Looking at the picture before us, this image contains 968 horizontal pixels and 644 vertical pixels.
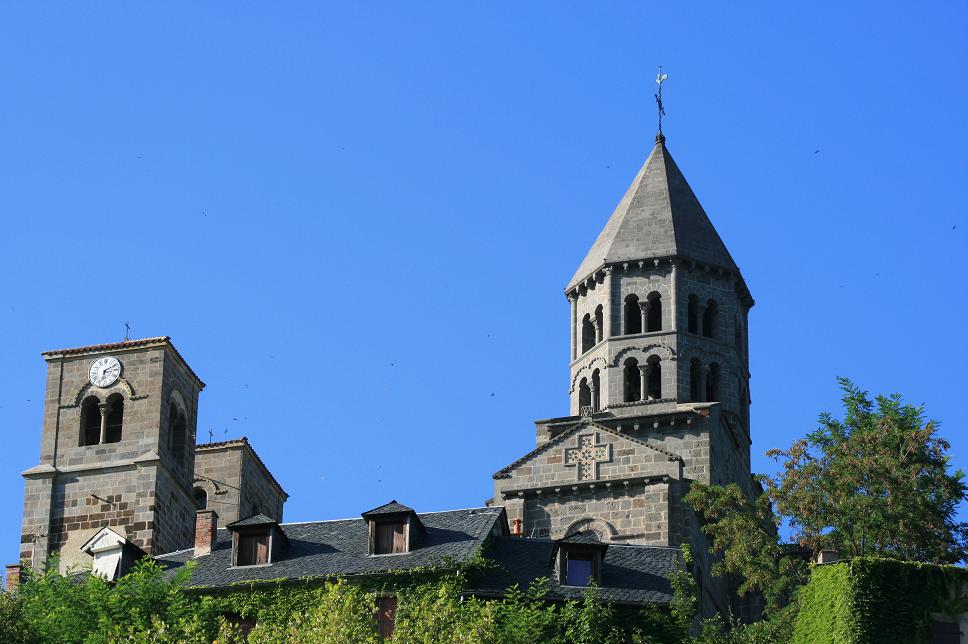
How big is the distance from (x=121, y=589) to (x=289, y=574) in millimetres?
4129

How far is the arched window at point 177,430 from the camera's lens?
221 feet

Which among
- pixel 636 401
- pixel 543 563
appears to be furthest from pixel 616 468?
pixel 543 563

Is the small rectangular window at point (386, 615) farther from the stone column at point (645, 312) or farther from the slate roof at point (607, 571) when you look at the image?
the stone column at point (645, 312)

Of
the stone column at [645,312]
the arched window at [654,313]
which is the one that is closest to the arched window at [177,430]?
the stone column at [645,312]

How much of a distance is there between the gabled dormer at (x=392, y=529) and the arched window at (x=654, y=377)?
19574 millimetres

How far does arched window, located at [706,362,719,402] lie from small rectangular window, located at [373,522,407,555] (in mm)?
21441

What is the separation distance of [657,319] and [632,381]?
236 centimetres

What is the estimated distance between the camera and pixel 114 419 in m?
67.2

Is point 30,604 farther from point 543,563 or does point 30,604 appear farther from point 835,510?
point 835,510

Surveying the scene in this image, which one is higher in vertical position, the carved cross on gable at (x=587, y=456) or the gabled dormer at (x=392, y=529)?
the carved cross on gable at (x=587, y=456)

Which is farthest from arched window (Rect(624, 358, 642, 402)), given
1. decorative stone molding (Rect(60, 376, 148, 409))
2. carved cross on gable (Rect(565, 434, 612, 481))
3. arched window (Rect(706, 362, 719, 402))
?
decorative stone molding (Rect(60, 376, 148, 409))

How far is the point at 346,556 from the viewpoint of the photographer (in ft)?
183

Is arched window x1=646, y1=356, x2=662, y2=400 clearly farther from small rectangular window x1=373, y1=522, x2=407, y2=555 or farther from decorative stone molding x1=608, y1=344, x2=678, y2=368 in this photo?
small rectangular window x1=373, y1=522, x2=407, y2=555

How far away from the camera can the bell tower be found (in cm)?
7406
